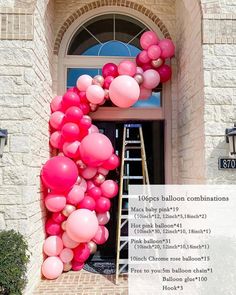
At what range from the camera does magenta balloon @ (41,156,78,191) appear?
3549 millimetres

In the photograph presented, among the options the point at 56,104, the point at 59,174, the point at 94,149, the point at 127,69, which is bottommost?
the point at 59,174

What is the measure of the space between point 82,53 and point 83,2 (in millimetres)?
770

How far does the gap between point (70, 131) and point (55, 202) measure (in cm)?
90

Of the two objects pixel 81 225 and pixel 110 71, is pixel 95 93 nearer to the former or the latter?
pixel 110 71

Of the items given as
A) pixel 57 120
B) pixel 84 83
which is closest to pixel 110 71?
pixel 84 83

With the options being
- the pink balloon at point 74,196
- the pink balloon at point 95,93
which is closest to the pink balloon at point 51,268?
the pink balloon at point 74,196

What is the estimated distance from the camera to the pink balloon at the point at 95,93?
4.11m

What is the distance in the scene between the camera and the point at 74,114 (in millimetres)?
3930

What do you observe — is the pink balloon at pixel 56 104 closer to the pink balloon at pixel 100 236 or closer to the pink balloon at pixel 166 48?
the pink balloon at pixel 166 48

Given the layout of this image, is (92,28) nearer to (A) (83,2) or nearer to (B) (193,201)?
(A) (83,2)

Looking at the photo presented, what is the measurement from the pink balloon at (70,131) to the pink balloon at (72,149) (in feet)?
0.24

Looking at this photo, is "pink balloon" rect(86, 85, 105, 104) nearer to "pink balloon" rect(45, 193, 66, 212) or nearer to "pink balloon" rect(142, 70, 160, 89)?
"pink balloon" rect(142, 70, 160, 89)

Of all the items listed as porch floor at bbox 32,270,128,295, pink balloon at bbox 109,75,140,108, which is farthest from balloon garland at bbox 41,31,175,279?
porch floor at bbox 32,270,128,295

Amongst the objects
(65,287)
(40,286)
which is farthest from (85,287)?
(40,286)
